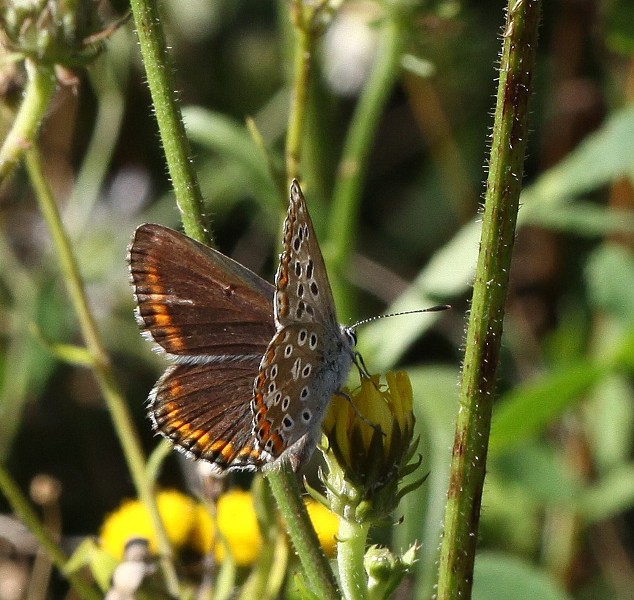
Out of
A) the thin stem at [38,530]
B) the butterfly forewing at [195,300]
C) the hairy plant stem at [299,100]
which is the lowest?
the thin stem at [38,530]

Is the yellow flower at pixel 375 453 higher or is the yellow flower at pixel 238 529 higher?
the yellow flower at pixel 375 453

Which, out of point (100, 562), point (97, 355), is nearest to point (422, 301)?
point (97, 355)

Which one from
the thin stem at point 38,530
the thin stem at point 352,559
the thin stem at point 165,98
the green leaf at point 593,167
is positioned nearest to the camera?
the thin stem at point 165,98

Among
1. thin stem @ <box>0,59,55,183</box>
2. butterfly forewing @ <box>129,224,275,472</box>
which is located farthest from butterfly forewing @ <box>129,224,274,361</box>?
thin stem @ <box>0,59,55,183</box>

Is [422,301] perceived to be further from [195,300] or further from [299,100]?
[195,300]

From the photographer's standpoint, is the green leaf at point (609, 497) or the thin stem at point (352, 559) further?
the green leaf at point (609, 497)

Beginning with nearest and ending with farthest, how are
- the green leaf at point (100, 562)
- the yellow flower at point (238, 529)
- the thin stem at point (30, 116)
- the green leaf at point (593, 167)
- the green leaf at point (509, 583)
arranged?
the thin stem at point (30, 116), the green leaf at point (100, 562), the yellow flower at point (238, 529), the green leaf at point (509, 583), the green leaf at point (593, 167)

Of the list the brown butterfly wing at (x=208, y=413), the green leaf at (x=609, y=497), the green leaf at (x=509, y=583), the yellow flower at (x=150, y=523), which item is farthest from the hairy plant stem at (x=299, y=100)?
the green leaf at (x=609, y=497)

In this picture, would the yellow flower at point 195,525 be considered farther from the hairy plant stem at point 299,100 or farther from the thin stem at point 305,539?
the thin stem at point 305,539
